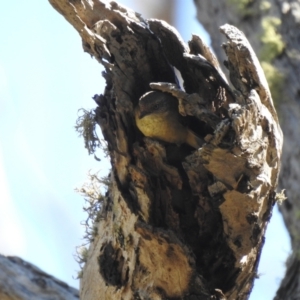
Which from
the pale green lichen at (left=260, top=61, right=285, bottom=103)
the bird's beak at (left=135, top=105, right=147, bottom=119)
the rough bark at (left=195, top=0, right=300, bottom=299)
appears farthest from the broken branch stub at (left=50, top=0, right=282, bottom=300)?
the pale green lichen at (left=260, top=61, right=285, bottom=103)

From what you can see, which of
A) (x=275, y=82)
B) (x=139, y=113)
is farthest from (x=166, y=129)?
(x=275, y=82)

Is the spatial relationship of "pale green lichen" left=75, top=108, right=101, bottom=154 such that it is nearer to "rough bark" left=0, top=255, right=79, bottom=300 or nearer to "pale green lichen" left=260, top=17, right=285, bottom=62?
"rough bark" left=0, top=255, right=79, bottom=300

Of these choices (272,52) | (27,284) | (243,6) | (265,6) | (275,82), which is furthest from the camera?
(243,6)

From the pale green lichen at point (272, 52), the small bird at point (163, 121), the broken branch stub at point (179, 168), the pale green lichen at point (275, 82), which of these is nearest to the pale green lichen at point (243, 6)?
the pale green lichen at point (272, 52)

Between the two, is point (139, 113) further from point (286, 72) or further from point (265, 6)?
point (265, 6)

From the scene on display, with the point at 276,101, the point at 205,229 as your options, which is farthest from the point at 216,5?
the point at 205,229

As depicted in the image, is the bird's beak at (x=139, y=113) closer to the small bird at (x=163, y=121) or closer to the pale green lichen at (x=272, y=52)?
the small bird at (x=163, y=121)

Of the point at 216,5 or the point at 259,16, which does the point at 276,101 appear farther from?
the point at 216,5
